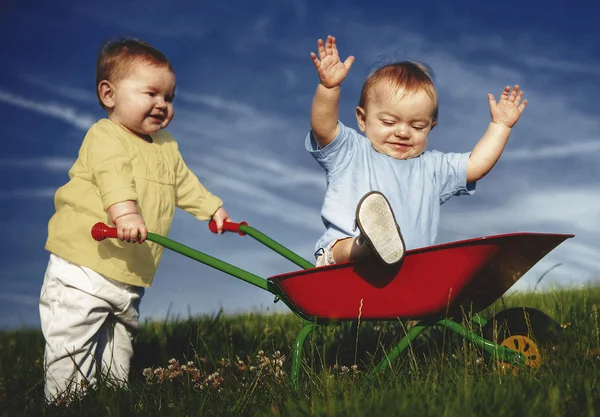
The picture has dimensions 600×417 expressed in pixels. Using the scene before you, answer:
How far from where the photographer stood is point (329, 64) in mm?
3098

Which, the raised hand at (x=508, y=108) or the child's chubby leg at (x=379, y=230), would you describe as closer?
the child's chubby leg at (x=379, y=230)

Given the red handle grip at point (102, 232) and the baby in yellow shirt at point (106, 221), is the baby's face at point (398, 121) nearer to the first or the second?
the baby in yellow shirt at point (106, 221)

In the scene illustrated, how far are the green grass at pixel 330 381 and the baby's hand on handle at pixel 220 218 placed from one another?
0.70m

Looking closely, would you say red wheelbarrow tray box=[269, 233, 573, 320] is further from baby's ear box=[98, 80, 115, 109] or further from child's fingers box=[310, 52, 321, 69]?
baby's ear box=[98, 80, 115, 109]

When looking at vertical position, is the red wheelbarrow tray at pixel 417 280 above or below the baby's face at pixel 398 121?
below

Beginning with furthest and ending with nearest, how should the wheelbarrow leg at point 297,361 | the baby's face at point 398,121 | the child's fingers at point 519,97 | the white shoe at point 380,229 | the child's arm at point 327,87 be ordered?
the child's fingers at point 519,97, the baby's face at point 398,121, the child's arm at point 327,87, the wheelbarrow leg at point 297,361, the white shoe at point 380,229

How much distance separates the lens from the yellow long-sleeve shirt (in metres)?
3.24

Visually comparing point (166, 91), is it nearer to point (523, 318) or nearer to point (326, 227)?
point (326, 227)

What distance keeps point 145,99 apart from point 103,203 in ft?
1.95

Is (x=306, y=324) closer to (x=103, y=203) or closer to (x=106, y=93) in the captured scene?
(x=103, y=203)

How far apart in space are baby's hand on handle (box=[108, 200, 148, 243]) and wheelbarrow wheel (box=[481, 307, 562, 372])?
5.41 feet

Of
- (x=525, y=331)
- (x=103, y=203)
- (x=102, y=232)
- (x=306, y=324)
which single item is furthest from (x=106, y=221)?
(x=525, y=331)

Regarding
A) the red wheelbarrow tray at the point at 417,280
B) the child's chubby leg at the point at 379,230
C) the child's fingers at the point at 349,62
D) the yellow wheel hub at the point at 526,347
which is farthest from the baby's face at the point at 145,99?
the yellow wheel hub at the point at 526,347

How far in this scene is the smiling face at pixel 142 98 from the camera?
332 cm
